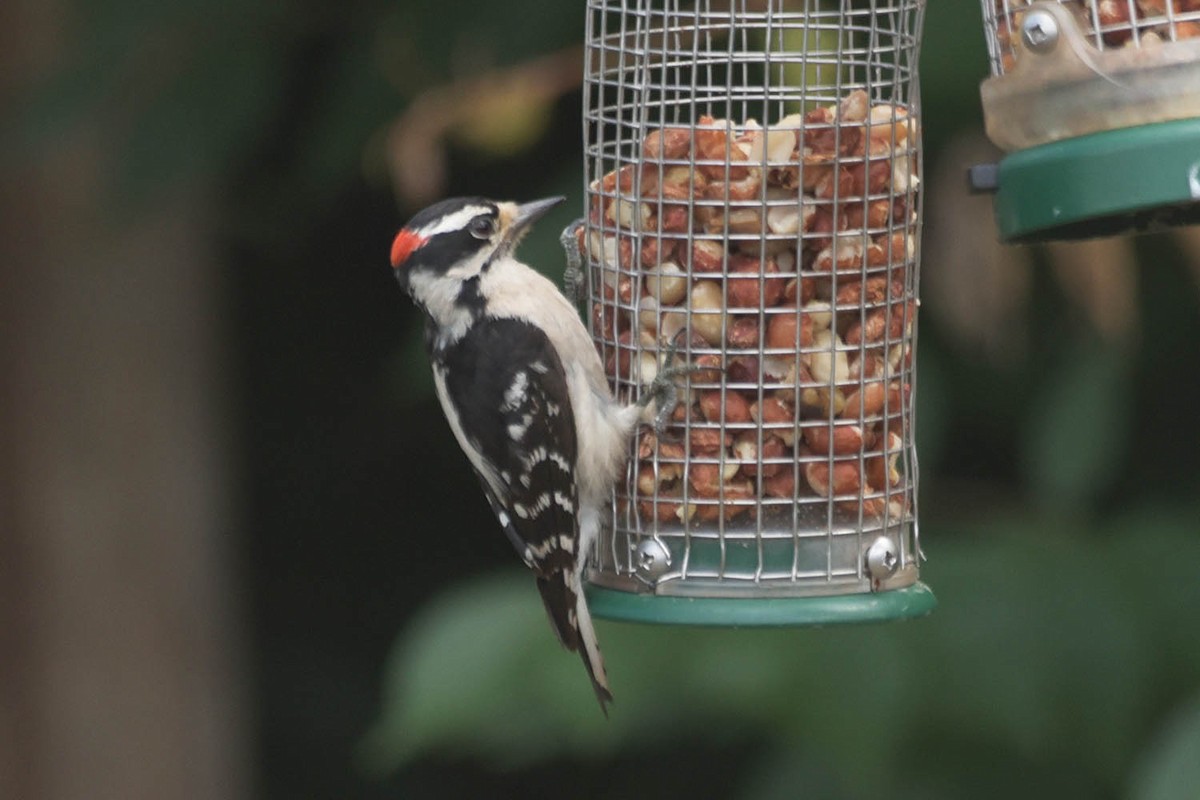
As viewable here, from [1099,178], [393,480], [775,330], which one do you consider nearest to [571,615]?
[775,330]

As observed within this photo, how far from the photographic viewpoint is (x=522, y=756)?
3.95 meters

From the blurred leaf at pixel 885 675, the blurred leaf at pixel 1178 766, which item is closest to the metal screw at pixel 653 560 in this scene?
the blurred leaf at pixel 885 675

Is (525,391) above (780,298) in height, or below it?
below

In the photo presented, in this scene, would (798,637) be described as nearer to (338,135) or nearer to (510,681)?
(510,681)

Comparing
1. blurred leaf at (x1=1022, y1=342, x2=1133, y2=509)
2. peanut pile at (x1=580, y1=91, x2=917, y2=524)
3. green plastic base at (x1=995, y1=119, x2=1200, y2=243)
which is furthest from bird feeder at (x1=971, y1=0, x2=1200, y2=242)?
blurred leaf at (x1=1022, y1=342, x2=1133, y2=509)

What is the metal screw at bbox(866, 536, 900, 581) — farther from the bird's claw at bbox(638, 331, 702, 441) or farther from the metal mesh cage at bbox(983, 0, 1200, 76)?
the metal mesh cage at bbox(983, 0, 1200, 76)

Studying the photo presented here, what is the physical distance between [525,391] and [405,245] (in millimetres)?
421

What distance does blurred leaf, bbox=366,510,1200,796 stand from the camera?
12.4 feet

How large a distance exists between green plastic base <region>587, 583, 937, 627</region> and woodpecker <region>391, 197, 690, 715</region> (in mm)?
321

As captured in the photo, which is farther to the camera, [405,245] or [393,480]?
[393,480]

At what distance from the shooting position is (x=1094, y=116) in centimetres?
271

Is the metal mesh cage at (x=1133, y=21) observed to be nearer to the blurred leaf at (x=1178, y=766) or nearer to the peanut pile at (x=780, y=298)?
the peanut pile at (x=780, y=298)

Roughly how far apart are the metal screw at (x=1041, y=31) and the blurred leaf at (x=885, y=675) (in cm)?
145

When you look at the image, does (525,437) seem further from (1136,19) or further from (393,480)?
(393,480)
